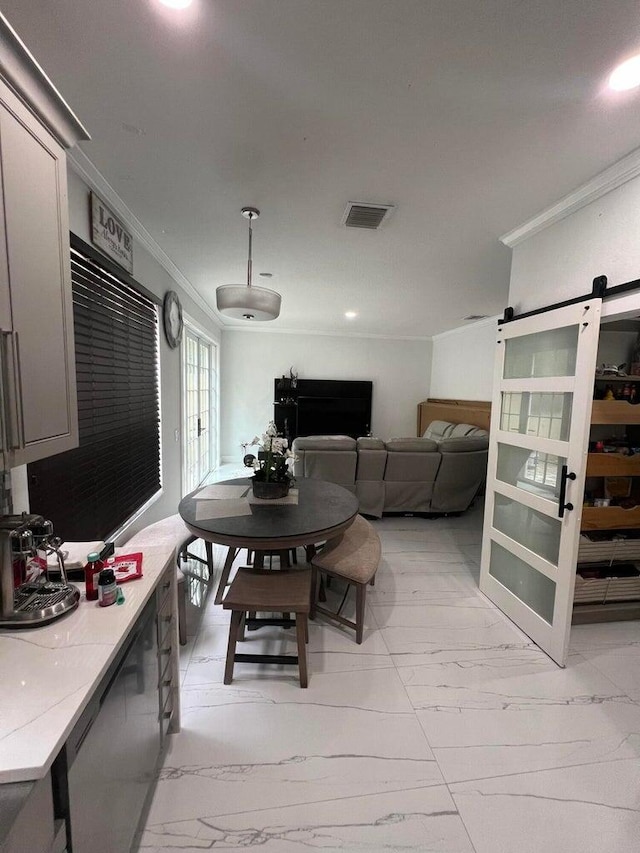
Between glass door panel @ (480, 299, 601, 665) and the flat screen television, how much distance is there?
4263 mm

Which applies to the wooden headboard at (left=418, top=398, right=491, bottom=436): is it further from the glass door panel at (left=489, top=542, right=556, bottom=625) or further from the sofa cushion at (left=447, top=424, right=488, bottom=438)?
the glass door panel at (left=489, top=542, right=556, bottom=625)

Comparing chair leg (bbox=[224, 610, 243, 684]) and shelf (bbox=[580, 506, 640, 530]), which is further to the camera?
shelf (bbox=[580, 506, 640, 530])

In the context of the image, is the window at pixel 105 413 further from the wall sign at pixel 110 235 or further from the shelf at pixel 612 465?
the shelf at pixel 612 465

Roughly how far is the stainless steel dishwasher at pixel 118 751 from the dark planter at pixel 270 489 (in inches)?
42.3

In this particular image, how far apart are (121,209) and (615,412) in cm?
327

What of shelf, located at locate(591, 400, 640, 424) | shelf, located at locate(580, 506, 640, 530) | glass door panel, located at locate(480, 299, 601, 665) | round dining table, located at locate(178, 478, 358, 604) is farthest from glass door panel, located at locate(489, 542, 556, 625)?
round dining table, located at locate(178, 478, 358, 604)

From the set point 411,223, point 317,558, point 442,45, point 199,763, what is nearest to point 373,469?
point 317,558

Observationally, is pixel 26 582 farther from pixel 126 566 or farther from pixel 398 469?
pixel 398 469

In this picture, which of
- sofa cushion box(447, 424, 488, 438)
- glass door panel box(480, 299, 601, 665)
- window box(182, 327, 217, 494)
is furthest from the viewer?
sofa cushion box(447, 424, 488, 438)

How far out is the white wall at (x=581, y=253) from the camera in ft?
5.64

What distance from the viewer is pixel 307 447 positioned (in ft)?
12.8

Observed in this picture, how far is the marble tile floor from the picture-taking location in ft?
4.02

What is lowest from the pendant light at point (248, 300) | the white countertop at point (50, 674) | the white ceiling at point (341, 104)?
the white countertop at point (50, 674)

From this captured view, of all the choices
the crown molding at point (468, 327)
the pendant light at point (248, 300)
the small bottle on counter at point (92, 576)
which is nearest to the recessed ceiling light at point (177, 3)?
the pendant light at point (248, 300)
